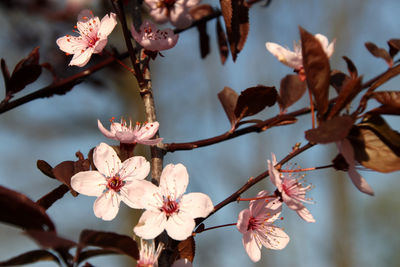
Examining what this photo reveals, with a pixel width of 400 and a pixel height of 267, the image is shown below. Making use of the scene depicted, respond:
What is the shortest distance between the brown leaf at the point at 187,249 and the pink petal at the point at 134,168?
137 mm

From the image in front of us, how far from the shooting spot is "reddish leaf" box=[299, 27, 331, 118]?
1.86 ft

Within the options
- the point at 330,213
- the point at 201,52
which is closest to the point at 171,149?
the point at 201,52

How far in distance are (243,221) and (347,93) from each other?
287mm

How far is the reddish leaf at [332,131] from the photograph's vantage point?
52 centimetres

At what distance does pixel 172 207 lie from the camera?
679mm

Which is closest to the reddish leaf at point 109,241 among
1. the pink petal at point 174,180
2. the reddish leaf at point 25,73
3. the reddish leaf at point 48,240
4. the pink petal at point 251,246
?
the reddish leaf at point 48,240

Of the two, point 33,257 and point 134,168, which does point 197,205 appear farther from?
point 33,257

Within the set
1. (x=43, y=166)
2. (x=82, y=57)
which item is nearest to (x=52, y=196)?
(x=43, y=166)

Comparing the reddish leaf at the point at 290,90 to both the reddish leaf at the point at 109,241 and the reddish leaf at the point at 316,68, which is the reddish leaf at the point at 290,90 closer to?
the reddish leaf at the point at 316,68

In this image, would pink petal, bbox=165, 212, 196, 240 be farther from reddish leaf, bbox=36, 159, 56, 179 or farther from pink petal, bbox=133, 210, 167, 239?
reddish leaf, bbox=36, 159, 56, 179

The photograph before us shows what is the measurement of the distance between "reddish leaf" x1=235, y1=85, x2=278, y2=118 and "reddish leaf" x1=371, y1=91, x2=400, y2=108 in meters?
0.22

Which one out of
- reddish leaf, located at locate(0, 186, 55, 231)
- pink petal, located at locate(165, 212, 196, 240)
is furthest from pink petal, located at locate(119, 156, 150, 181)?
reddish leaf, located at locate(0, 186, 55, 231)

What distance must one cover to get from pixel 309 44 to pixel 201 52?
2.31 feet

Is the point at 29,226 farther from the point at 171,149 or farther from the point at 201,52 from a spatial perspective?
the point at 201,52
